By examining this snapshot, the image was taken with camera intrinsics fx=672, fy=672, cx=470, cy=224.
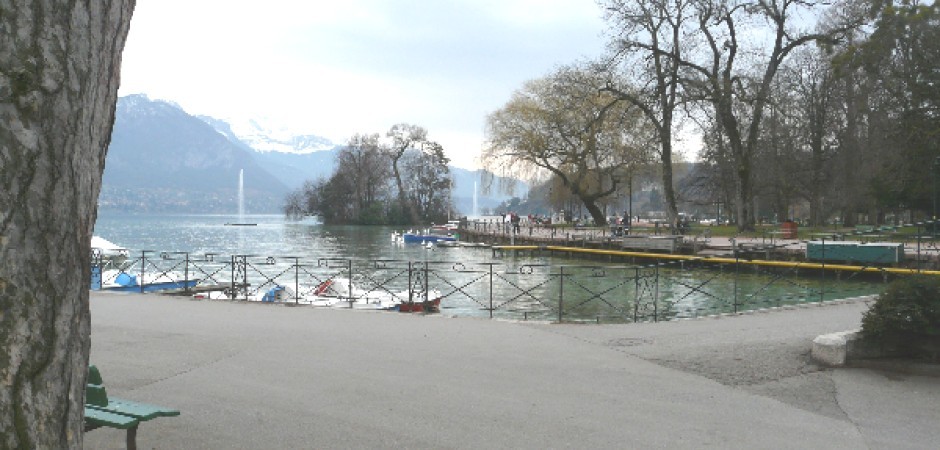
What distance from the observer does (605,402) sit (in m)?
6.64

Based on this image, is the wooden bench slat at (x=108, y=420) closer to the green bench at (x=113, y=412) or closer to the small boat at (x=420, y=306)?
the green bench at (x=113, y=412)

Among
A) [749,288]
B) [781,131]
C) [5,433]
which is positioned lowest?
[749,288]

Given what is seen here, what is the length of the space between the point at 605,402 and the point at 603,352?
2458 millimetres

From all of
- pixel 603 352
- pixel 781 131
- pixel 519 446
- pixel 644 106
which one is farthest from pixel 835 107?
pixel 519 446

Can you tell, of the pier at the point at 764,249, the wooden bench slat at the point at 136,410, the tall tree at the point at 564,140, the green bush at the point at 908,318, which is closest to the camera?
the wooden bench slat at the point at 136,410

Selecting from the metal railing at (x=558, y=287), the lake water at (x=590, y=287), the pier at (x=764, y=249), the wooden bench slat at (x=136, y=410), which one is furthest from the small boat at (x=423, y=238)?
the wooden bench slat at (x=136, y=410)

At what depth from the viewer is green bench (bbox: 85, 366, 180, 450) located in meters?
4.52

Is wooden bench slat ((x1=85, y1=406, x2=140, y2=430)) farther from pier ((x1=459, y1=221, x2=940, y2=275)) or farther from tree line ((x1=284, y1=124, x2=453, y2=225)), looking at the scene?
tree line ((x1=284, y1=124, x2=453, y2=225))

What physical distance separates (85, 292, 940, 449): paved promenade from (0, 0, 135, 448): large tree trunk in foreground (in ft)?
10.0

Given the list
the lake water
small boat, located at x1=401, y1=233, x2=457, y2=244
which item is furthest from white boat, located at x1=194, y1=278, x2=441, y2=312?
small boat, located at x1=401, y1=233, x2=457, y2=244

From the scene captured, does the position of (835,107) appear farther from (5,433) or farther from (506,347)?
(5,433)

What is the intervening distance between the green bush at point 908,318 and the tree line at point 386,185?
9263 centimetres

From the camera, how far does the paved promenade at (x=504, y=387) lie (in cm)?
569

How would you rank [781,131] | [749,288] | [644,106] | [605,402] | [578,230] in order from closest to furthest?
1. [605,402]
2. [749,288]
3. [644,106]
4. [781,131]
5. [578,230]
